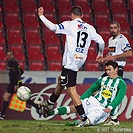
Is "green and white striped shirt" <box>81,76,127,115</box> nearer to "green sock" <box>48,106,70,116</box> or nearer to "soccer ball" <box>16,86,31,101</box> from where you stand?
"green sock" <box>48,106,70,116</box>

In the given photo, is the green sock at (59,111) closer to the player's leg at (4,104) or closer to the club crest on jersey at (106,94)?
the club crest on jersey at (106,94)

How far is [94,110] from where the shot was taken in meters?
9.34

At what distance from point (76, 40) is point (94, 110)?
1.22 metres

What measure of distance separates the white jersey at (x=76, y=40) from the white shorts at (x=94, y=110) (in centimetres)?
67

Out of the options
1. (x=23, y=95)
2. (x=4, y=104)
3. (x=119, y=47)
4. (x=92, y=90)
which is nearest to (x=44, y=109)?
(x=92, y=90)

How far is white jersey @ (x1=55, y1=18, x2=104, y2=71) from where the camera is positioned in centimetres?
980

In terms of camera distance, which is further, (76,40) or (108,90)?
(76,40)

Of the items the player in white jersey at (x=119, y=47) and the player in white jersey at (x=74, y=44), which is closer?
the player in white jersey at (x=74, y=44)

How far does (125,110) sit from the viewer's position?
1323 centimetres

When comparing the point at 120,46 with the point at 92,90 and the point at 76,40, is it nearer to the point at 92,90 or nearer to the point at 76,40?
the point at 76,40

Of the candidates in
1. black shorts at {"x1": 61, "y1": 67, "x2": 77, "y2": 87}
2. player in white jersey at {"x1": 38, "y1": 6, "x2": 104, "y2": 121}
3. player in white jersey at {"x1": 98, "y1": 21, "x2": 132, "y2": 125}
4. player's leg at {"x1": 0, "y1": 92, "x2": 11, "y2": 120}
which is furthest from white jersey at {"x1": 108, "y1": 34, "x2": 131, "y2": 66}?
player's leg at {"x1": 0, "y1": 92, "x2": 11, "y2": 120}

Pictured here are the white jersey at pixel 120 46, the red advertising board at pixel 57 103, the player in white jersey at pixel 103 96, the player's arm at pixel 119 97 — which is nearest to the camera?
the player's arm at pixel 119 97

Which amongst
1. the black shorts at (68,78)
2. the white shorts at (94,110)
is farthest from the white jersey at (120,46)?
the white shorts at (94,110)

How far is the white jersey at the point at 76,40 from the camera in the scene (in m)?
9.80
